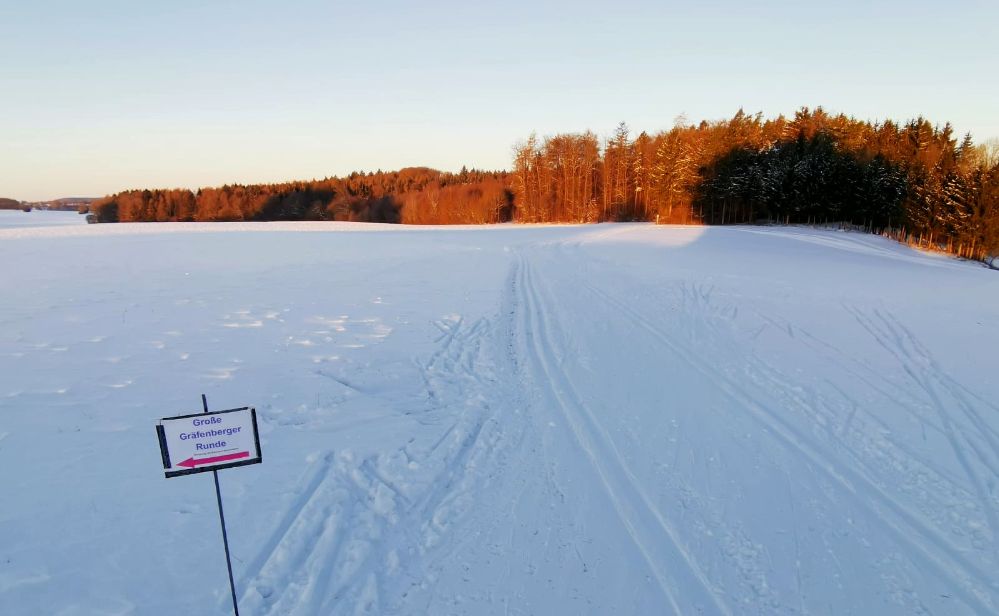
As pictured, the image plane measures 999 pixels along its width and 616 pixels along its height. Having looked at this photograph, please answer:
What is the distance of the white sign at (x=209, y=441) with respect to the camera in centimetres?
340

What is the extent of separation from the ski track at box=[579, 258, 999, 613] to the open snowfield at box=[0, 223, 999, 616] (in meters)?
0.03

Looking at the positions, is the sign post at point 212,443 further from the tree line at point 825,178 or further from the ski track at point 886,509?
the tree line at point 825,178

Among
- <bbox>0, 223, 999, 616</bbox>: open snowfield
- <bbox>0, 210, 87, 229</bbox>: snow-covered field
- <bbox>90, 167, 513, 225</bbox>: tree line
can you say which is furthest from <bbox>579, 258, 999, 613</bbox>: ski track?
<bbox>90, 167, 513, 225</bbox>: tree line

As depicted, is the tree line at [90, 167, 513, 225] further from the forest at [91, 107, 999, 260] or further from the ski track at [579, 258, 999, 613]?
the ski track at [579, 258, 999, 613]

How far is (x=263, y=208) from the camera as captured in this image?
3942 inches

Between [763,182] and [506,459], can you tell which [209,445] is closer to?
[506,459]

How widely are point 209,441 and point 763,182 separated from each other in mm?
52790

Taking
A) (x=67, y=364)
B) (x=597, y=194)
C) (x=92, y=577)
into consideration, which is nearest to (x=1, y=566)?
(x=92, y=577)

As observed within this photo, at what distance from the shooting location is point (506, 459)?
5852 millimetres

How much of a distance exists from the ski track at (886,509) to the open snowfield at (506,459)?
3 centimetres

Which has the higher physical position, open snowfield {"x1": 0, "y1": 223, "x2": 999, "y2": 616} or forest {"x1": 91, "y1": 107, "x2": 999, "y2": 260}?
forest {"x1": 91, "y1": 107, "x2": 999, "y2": 260}

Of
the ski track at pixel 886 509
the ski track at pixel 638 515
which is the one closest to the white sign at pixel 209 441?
the ski track at pixel 638 515

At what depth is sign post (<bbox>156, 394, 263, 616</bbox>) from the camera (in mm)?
3393

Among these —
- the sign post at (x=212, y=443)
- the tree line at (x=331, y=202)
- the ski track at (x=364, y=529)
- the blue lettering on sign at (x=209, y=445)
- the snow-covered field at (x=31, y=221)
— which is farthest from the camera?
the tree line at (x=331, y=202)
